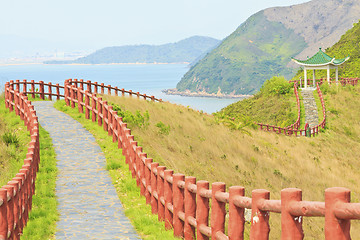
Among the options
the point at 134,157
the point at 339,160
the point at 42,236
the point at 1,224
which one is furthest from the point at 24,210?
the point at 339,160

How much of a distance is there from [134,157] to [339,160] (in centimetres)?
1725

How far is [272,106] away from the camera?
5297 centimetres

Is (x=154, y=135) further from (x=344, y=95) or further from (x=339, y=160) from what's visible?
(x=344, y=95)

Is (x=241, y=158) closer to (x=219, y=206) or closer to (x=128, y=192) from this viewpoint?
(x=128, y=192)

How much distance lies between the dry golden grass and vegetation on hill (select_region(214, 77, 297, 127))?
55.9 feet

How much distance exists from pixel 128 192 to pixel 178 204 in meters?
3.51

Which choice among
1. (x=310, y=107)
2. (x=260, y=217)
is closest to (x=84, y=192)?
(x=260, y=217)

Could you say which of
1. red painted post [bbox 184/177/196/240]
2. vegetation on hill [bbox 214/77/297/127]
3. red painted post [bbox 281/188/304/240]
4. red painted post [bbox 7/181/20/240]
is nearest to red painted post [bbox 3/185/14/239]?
red painted post [bbox 7/181/20/240]

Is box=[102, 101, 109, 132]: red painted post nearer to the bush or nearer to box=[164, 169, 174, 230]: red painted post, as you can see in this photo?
box=[164, 169, 174, 230]: red painted post

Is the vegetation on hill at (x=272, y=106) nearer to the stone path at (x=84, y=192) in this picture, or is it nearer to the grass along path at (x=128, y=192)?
the grass along path at (x=128, y=192)

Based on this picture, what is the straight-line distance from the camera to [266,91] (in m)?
59.4

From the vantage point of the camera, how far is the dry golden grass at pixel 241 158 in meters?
15.2

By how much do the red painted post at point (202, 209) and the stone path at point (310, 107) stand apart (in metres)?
35.8

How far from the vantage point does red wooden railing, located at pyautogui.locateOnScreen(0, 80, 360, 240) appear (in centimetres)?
438
